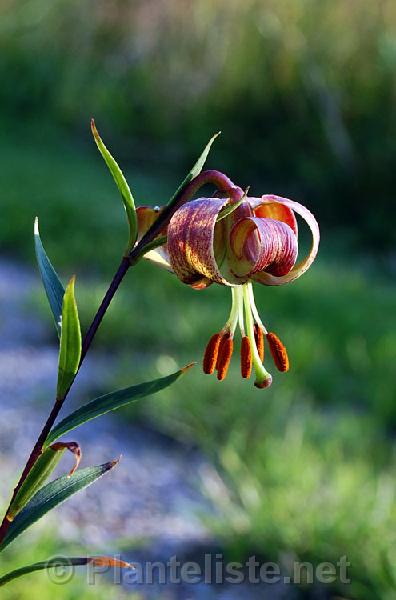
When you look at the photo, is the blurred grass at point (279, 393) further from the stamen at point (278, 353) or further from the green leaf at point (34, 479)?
the stamen at point (278, 353)

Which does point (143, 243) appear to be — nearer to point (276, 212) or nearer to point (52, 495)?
point (276, 212)

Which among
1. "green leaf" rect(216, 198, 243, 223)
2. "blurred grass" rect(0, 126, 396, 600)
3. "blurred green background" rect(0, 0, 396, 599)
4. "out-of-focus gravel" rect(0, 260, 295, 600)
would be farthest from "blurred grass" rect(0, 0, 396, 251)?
"green leaf" rect(216, 198, 243, 223)

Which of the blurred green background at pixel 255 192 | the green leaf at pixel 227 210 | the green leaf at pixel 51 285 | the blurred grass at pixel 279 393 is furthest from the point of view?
the blurred green background at pixel 255 192

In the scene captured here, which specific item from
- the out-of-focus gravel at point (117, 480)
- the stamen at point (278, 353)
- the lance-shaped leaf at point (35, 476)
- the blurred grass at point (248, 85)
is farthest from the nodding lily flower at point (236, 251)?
the blurred grass at point (248, 85)

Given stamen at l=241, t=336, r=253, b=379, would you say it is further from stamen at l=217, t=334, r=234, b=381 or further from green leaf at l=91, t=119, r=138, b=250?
green leaf at l=91, t=119, r=138, b=250

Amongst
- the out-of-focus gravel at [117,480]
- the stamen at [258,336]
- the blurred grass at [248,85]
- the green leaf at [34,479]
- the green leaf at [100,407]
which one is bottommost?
the green leaf at [34,479]

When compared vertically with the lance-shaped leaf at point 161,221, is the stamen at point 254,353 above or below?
below

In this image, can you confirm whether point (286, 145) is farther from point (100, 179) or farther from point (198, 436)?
point (198, 436)

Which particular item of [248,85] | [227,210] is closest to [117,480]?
[227,210]
